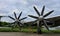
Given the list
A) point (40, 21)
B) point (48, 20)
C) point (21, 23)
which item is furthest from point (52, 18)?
point (21, 23)

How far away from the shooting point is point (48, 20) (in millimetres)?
30391

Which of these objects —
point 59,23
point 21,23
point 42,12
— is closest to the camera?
point 42,12

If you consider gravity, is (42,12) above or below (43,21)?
above

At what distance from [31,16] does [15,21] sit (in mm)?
11420

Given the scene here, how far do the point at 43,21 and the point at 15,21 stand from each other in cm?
1427

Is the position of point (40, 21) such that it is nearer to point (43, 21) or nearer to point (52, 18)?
point (43, 21)

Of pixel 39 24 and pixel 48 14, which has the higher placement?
pixel 48 14

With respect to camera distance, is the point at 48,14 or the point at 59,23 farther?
the point at 59,23

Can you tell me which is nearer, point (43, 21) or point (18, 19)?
point (43, 21)

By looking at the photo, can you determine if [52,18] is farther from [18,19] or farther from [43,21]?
[18,19]

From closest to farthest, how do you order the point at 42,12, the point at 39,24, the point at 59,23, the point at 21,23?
the point at 39,24 → the point at 42,12 → the point at 59,23 → the point at 21,23

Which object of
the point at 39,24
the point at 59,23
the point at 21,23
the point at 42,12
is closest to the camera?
the point at 39,24

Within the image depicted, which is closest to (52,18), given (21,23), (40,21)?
(40,21)

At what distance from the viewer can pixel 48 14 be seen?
31531mm
